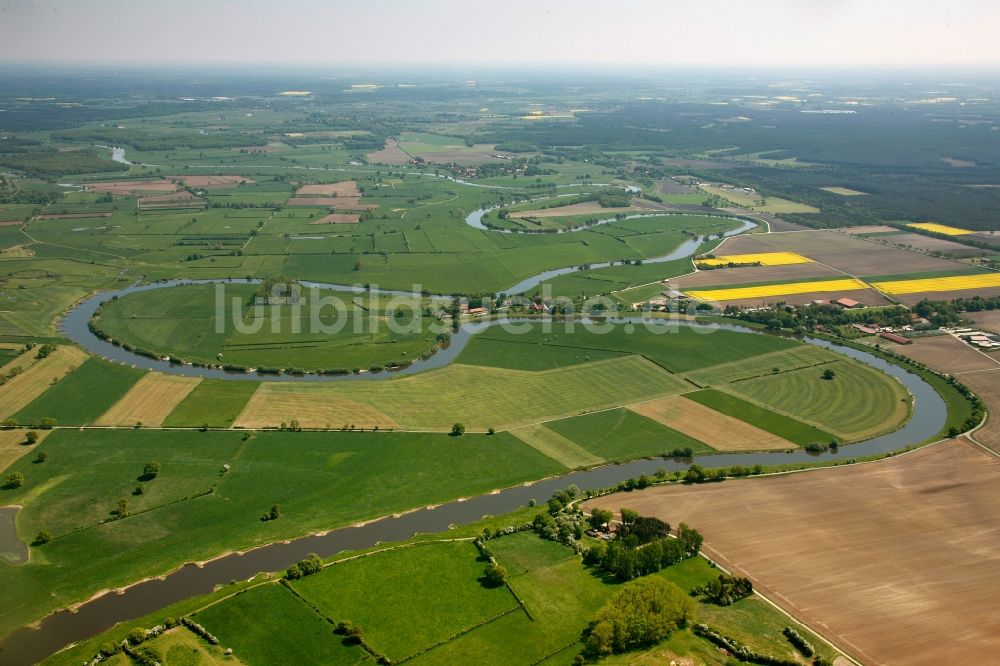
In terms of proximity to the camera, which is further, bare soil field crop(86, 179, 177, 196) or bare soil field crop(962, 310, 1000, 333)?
bare soil field crop(86, 179, 177, 196)

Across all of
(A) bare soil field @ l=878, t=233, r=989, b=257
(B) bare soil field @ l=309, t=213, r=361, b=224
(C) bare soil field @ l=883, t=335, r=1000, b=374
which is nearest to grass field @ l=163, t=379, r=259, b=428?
(C) bare soil field @ l=883, t=335, r=1000, b=374

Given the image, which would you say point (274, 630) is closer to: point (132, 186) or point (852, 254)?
point (852, 254)

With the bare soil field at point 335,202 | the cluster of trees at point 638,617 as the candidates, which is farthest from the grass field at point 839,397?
the bare soil field at point 335,202

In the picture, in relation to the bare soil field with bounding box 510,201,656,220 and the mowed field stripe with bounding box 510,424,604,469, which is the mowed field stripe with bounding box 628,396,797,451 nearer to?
the mowed field stripe with bounding box 510,424,604,469

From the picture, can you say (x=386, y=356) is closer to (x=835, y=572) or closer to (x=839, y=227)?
(x=835, y=572)

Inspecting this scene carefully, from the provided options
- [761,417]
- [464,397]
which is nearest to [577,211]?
[464,397]

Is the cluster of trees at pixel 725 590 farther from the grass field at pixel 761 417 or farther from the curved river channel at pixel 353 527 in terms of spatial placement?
the grass field at pixel 761 417
